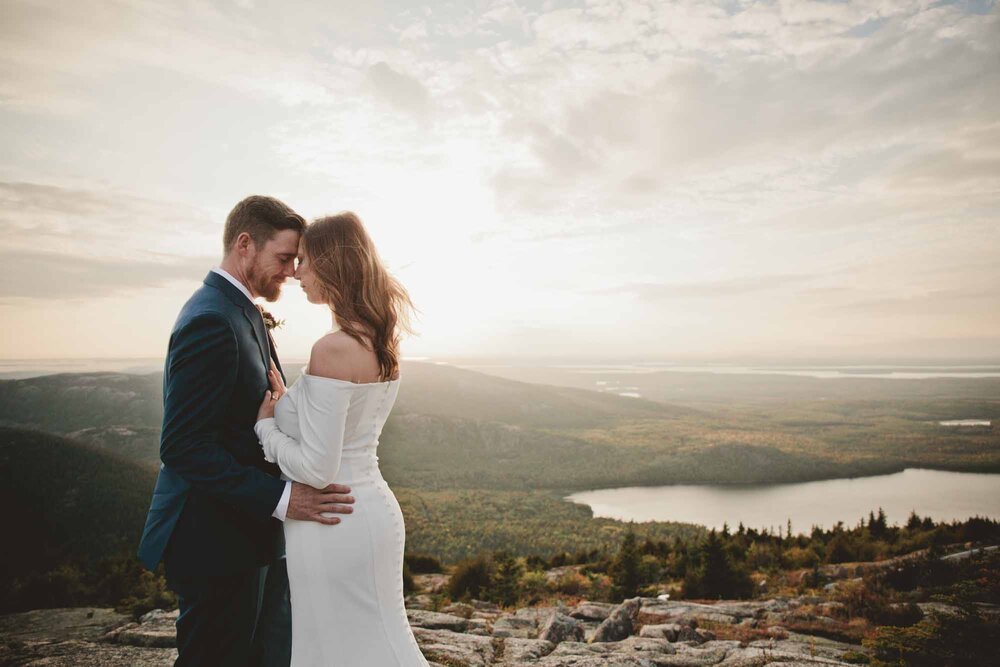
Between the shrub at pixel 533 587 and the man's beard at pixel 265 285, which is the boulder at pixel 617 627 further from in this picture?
the man's beard at pixel 265 285

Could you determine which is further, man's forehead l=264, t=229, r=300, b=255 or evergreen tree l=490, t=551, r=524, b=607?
evergreen tree l=490, t=551, r=524, b=607

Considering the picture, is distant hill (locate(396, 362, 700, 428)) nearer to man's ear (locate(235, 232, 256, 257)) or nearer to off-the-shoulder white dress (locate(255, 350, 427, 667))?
man's ear (locate(235, 232, 256, 257))

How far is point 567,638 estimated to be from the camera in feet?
21.9

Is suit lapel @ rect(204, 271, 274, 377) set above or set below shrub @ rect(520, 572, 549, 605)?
above

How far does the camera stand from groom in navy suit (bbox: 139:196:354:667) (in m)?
2.43

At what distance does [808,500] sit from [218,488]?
8414 centimetres

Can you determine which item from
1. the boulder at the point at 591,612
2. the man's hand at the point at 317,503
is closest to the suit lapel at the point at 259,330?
the man's hand at the point at 317,503

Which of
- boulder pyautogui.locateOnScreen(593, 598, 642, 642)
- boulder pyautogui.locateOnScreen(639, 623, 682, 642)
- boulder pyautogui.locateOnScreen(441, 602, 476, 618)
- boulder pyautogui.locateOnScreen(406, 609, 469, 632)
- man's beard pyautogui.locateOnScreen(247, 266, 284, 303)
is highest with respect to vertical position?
man's beard pyautogui.locateOnScreen(247, 266, 284, 303)

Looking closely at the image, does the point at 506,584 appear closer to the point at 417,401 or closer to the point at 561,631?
the point at 561,631

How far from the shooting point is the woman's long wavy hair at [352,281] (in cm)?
245

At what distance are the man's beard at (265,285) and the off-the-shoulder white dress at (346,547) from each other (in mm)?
725

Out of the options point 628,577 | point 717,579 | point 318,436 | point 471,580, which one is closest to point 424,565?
point 471,580

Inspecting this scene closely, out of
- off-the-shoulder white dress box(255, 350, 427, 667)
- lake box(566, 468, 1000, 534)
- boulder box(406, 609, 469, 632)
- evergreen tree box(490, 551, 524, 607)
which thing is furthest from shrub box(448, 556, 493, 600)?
lake box(566, 468, 1000, 534)

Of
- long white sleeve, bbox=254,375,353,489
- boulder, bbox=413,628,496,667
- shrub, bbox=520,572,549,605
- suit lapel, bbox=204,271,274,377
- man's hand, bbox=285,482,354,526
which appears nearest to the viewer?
long white sleeve, bbox=254,375,353,489
